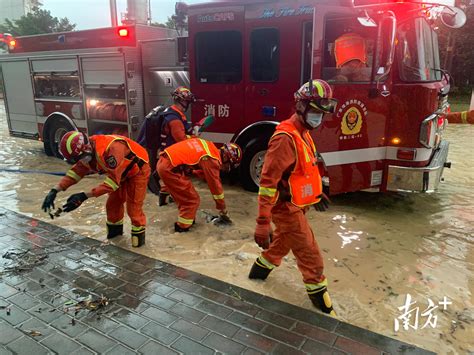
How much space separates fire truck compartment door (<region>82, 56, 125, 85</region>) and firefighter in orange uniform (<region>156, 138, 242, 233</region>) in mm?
3022

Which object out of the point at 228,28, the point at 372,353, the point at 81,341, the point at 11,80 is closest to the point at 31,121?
the point at 11,80

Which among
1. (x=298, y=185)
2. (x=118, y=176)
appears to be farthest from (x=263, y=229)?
(x=118, y=176)

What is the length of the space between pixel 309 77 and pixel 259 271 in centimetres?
300

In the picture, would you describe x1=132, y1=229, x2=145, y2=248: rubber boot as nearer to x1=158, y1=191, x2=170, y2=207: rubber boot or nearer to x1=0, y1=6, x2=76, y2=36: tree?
x1=158, y1=191, x2=170, y2=207: rubber boot

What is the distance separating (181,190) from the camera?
16.0ft

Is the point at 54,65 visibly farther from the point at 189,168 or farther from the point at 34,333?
the point at 34,333

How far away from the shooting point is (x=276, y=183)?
3.03m

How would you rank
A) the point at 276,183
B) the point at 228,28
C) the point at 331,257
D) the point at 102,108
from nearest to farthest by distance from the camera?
1. the point at 276,183
2. the point at 331,257
3. the point at 228,28
4. the point at 102,108

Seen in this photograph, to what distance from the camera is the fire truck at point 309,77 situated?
4883 millimetres

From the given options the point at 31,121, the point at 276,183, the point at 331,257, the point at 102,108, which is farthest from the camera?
the point at 31,121

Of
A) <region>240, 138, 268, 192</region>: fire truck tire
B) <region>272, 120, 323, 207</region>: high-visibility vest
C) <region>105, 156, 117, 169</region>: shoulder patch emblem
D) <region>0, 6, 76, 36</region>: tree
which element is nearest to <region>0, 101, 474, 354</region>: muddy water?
<region>240, 138, 268, 192</region>: fire truck tire

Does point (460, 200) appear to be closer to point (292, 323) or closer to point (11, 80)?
point (292, 323)

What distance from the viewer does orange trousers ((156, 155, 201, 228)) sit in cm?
483

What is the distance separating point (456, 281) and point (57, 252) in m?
3.98
